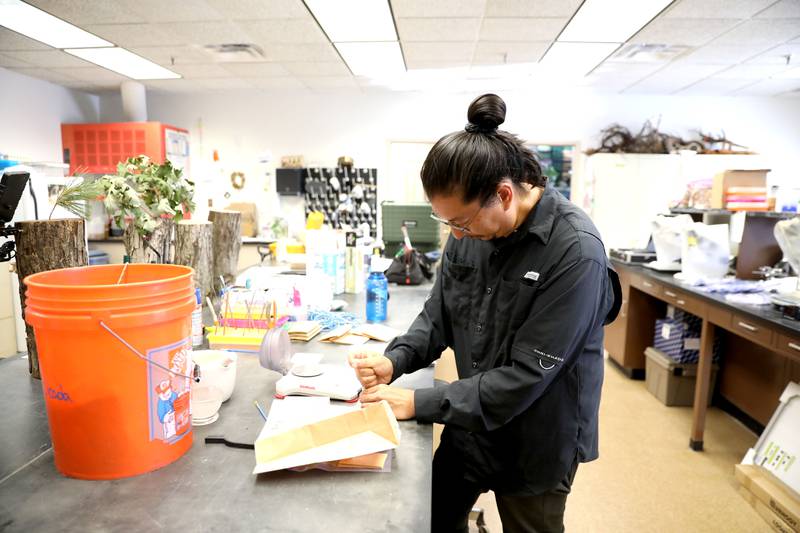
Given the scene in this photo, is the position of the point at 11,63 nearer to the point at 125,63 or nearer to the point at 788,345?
the point at 125,63

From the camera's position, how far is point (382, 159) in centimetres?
642

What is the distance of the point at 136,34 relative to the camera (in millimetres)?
4043

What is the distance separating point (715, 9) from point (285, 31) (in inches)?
126

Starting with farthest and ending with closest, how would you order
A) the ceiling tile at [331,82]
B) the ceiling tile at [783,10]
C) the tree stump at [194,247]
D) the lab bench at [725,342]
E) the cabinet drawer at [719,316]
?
1. the ceiling tile at [331,82]
2. the ceiling tile at [783,10]
3. the cabinet drawer at [719,316]
4. the lab bench at [725,342]
5. the tree stump at [194,247]

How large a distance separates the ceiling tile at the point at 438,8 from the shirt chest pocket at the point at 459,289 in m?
2.67

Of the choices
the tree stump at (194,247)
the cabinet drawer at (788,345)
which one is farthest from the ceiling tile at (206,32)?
the cabinet drawer at (788,345)

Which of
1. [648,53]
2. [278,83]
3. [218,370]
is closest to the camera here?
[218,370]

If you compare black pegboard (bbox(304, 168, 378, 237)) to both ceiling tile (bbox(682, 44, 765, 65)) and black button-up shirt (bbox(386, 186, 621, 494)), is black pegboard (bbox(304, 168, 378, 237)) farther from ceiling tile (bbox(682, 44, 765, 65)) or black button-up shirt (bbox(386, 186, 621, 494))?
black button-up shirt (bbox(386, 186, 621, 494))

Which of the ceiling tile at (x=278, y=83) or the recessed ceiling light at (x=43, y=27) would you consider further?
the ceiling tile at (x=278, y=83)

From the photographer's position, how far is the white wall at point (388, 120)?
5977mm

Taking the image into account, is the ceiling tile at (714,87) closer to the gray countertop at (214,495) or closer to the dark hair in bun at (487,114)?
the dark hair in bun at (487,114)

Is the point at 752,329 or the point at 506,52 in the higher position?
the point at 506,52

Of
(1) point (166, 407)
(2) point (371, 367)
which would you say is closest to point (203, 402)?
(1) point (166, 407)

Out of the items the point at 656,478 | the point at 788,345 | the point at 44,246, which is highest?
the point at 44,246
